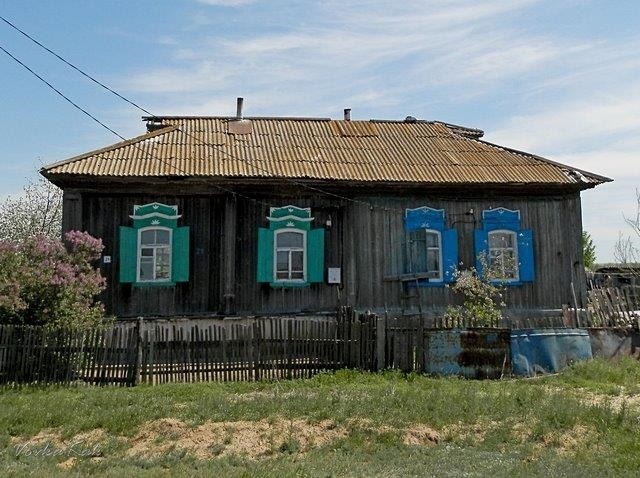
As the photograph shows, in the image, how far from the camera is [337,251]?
641 inches

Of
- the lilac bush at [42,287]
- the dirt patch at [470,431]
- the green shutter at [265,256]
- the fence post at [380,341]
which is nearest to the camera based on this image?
the dirt patch at [470,431]

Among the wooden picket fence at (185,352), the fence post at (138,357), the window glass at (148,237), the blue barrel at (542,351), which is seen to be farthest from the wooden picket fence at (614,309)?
the window glass at (148,237)

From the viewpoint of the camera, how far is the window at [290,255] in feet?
52.4

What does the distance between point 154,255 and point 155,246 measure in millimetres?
213

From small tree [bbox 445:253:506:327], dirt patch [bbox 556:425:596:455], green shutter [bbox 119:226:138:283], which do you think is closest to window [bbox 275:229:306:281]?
green shutter [bbox 119:226:138:283]

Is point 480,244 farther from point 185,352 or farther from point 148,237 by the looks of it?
point 185,352

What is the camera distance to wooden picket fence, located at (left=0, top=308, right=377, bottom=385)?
1086 centimetres

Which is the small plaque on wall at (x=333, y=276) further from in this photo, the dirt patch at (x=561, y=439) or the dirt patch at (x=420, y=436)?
the dirt patch at (x=561, y=439)

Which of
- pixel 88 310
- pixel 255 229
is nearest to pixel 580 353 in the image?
pixel 255 229

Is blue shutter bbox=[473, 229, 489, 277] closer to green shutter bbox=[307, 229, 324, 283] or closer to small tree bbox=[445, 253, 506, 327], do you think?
small tree bbox=[445, 253, 506, 327]

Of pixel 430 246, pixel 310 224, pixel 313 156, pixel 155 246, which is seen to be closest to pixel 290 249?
pixel 310 224

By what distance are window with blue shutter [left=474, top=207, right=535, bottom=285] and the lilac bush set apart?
370 inches

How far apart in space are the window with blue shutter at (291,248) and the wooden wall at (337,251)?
0.75 feet

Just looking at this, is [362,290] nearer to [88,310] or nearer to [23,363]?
[88,310]
